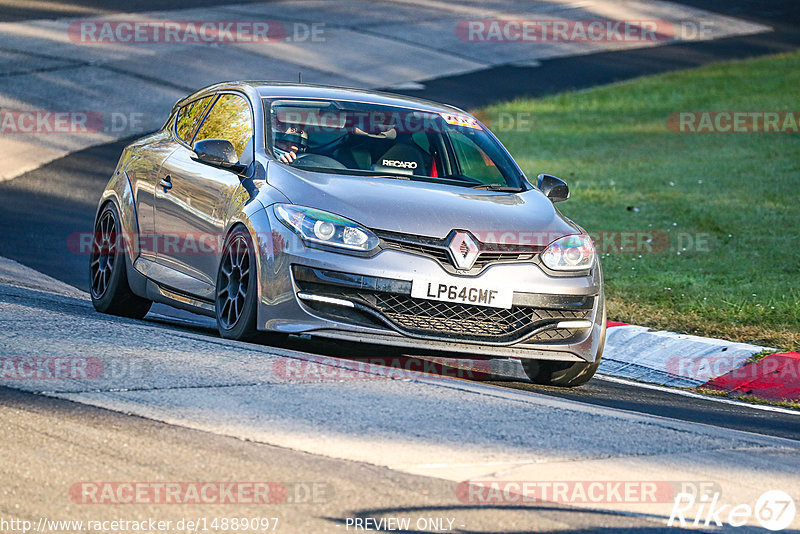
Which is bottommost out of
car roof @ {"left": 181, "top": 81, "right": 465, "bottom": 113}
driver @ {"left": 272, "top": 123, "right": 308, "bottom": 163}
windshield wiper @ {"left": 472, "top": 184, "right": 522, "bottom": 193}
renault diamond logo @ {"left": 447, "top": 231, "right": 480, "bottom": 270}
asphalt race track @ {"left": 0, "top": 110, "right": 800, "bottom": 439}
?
asphalt race track @ {"left": 0, "top": 110, "right": 800, "bottom": 439}

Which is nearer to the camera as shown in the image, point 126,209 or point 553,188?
point 553,188

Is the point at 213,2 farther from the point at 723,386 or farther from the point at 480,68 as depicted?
the point at 723,386

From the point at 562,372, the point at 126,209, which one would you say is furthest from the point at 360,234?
the point at 126,209

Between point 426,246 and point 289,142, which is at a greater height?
point 289,142

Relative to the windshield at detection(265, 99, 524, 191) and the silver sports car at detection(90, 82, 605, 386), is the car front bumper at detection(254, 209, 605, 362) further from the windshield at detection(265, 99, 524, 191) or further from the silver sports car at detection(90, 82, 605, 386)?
the windshield at detection(265, 99, 524, 191)

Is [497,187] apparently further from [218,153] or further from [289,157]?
[218,153]

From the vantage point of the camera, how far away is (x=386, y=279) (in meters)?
7.20

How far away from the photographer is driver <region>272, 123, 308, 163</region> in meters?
8.16

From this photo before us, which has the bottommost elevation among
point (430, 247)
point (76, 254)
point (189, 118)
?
point (76, 254)

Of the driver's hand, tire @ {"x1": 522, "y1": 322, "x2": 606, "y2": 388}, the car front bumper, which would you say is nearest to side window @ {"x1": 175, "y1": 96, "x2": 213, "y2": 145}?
the driver's hand

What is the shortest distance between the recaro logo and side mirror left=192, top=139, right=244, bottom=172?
3.06 ft

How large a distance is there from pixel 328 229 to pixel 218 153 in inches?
45.7

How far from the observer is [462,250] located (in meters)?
7.30

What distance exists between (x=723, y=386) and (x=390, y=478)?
4.51 meters
